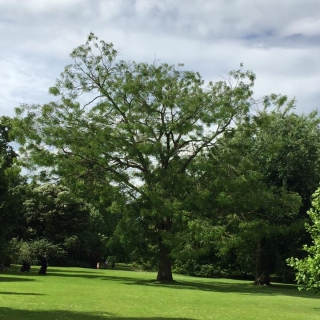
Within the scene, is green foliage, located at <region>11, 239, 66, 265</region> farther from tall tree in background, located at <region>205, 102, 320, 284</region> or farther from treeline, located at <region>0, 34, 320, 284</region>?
tall tree in background, located at <region>205, 102, 320, 284</region>

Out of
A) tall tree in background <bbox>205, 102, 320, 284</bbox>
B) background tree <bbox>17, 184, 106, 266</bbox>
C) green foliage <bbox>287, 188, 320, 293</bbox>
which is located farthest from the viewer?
background tree <bbox>17, 184, 106, 266</bbox>

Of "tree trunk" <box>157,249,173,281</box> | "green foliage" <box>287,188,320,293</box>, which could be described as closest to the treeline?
"tree trunk" <box>157,249,173,281</box>

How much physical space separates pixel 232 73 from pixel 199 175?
309 inches

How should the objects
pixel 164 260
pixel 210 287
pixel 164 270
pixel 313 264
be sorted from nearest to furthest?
1. pixel 313 264
2. pixel 210 287
3. pixel 164 270
4. pixel 164 260

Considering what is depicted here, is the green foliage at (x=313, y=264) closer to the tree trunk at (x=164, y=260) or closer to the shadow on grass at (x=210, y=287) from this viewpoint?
the shadow on grass at (x=210, y=287)

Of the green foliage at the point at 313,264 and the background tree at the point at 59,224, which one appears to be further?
the background tree at the point at 59,224

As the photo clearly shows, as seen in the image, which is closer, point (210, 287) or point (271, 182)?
point (210, 287)

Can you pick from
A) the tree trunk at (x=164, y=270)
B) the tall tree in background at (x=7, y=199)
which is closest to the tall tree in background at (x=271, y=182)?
the tree trunk at (x=164, y=270)

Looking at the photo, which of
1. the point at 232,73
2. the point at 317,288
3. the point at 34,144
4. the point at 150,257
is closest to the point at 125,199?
the point at 150,257

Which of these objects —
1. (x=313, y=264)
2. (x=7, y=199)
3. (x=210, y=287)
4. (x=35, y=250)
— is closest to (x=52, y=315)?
(x=313, y=264)

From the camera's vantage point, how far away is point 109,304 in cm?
1853

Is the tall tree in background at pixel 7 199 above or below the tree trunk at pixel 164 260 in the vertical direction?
above

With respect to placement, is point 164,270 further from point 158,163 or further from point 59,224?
point 59,224

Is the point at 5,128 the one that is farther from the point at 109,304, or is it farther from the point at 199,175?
the point at 109,304
